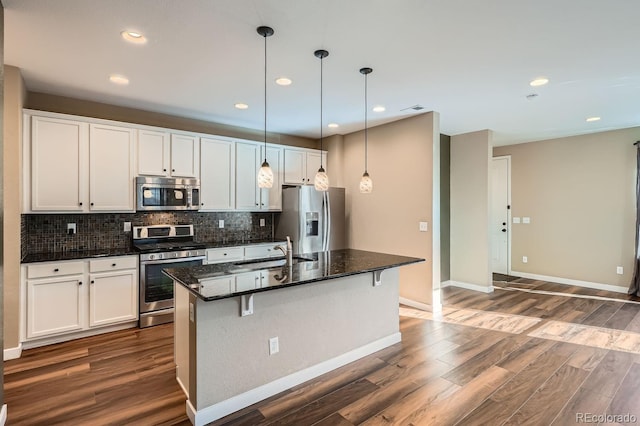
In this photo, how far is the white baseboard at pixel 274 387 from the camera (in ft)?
7.07

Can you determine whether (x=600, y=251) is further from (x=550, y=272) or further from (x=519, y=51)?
(x=519, y=51)

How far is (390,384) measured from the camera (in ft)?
8.55

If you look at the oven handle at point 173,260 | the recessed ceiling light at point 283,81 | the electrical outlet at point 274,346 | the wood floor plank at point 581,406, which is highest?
the recessed ceiling light at point 283,81

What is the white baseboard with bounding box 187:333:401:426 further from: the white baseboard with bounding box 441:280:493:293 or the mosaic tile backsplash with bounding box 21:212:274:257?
the white baseboard with bounding box 441:280:493:293

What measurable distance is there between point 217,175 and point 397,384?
3.47 metres

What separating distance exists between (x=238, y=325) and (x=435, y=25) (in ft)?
8.29

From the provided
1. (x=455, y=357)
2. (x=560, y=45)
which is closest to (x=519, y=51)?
(x=560, y=45)

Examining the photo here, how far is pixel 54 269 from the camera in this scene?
129 inches

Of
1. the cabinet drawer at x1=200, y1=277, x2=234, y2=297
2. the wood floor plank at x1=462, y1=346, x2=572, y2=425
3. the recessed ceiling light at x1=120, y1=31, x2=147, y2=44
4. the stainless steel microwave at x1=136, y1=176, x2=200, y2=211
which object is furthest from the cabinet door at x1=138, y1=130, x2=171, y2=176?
the wood floor plank at x1=462, y1=346, x2=572, y2=425

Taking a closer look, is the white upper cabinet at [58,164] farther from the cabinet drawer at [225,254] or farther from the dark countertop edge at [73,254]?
the cabinet drawer at [225,254]

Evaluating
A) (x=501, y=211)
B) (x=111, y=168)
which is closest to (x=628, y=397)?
(x=501, y=211)

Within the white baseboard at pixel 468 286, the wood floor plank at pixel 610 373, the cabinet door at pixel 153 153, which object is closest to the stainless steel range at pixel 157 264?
the cabinet door at pixel 153 153

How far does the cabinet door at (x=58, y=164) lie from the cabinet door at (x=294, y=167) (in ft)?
8.70

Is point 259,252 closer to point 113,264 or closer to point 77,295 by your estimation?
point 113,264
